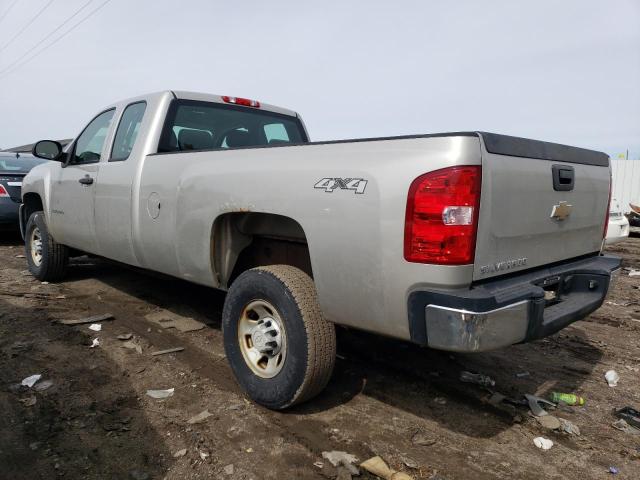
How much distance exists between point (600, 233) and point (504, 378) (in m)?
1.22

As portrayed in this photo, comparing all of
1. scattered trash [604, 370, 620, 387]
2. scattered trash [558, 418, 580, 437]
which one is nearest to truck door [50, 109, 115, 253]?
scattered trash [558, 418, 580, 437]

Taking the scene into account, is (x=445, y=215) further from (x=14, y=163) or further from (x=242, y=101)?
(x=14, y=163)

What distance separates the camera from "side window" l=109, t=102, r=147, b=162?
4.15m

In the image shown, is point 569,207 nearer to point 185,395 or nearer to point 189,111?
point 185,395

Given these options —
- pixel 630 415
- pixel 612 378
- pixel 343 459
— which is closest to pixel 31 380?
pixel 343 459

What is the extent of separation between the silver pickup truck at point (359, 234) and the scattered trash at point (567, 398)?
2.30ft

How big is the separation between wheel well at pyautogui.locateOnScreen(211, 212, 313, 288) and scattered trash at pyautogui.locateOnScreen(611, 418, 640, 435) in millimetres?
2079

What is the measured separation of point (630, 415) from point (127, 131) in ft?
14.5

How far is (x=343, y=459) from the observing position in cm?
241

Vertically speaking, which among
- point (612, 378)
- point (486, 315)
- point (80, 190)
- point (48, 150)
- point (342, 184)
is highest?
point (48, 150)

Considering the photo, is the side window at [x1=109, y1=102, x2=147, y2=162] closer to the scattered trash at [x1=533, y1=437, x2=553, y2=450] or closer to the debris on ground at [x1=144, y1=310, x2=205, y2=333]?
the debris on ground at [x1=144, y1=310, x2=205, y2=333]

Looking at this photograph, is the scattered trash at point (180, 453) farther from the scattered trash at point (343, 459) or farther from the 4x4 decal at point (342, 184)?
the 4x4 decal at point (342, 184)

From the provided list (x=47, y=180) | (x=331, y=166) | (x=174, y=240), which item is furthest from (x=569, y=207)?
(x=47, y=180)

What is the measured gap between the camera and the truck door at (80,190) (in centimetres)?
449
